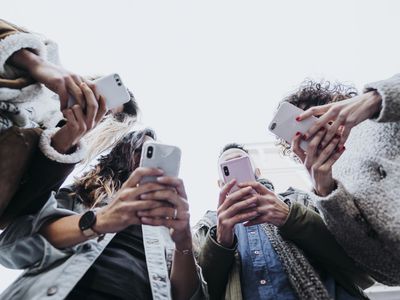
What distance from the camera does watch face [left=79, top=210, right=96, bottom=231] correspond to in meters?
0.72

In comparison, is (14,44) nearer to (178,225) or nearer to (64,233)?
(64,233)

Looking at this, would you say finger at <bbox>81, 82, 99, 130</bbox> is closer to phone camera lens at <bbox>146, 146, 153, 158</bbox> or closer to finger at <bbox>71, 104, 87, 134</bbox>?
finger at <bbox>71, 104, 87, 134</bbox>

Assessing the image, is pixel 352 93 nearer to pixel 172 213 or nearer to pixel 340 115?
pixel 340 115

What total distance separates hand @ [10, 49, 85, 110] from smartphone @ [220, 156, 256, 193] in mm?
516

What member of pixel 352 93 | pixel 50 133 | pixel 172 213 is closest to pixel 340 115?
pixel 172 213

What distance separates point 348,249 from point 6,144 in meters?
1.05

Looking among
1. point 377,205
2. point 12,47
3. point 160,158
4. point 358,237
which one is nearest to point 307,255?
point 358,237

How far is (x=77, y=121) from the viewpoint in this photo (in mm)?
691

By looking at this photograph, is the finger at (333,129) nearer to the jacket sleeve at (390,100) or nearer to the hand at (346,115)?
the hand at (346,115)

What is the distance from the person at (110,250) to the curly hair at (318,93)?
0.83 metres

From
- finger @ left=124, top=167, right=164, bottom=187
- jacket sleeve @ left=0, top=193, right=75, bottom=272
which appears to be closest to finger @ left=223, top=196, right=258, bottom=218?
finger @ left=124, top=167, right=164, bottom=187

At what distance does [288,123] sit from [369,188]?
332 mm

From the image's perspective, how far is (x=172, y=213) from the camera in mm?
710

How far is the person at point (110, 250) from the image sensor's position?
2.25ft
